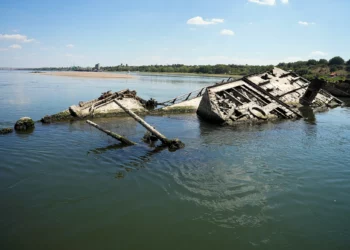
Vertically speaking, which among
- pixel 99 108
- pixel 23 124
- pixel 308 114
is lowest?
pixel 23 124

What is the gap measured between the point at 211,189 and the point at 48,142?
864 cm

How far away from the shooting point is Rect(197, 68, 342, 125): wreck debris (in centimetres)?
1845

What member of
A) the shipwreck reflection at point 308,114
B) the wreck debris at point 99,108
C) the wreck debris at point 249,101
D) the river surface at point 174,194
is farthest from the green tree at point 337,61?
the river surface at point 174,194

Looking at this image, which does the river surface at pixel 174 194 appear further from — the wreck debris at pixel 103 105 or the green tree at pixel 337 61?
the green tree at pixel 337 61

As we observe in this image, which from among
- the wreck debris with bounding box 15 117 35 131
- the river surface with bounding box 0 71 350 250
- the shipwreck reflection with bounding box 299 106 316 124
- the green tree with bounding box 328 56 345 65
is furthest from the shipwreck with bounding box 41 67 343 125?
the green tree with bounding box 328 56 345 65

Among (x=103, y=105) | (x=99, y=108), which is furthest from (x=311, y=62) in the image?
(x=99, y=108)

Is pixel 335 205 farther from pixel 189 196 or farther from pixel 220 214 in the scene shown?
pixel 189 196

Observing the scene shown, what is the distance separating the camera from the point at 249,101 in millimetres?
20406

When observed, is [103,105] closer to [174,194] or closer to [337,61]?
[174,194]

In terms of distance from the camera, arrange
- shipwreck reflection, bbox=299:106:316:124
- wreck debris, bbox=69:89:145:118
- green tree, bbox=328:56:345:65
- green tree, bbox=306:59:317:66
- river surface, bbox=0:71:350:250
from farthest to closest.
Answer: green tree, bbox=306:59:317:66 → green tree, bbox=328:56:345:65 → shipwreck reflection, bbox=299:106:316:124 → wreck debris, bbox=69:89:145:118 → river surface, bbox=0:71:350:250

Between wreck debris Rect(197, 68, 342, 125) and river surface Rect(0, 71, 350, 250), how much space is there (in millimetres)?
4477

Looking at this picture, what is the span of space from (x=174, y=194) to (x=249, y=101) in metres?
14.1

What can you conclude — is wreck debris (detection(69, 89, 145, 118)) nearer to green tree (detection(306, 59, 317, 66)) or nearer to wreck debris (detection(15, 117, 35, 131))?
wreck debris (detection(15, 117, 35, 131))

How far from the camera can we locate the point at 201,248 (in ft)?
19.1
